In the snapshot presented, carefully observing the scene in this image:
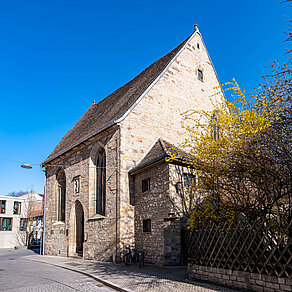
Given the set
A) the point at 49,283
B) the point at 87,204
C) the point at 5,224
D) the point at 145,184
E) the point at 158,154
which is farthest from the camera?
the point at 5,224

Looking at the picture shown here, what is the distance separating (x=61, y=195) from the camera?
21.6 meters

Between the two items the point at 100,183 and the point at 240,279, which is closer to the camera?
the point at 240,279

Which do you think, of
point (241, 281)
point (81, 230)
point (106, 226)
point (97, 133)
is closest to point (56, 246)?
point (81, 230)

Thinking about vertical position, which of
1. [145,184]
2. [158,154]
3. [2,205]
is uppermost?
[2,205]

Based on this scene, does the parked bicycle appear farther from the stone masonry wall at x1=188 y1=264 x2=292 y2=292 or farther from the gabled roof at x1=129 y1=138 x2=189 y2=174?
the stone masonry wall at x1=188 y1=264 x2=292 y2=292

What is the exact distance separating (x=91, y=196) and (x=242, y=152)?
10.9m

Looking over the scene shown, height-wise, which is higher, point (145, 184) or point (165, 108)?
point (165, 108)

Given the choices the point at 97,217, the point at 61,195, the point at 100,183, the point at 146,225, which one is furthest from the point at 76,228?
the point at 146,225

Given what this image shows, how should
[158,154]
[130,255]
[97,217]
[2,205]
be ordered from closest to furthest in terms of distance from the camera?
[130,255], [158,154], [97,217], [2,205]

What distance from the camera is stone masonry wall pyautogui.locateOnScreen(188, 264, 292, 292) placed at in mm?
6545

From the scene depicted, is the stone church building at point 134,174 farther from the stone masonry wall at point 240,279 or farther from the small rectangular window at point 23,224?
the small rectangular window at point 23,224

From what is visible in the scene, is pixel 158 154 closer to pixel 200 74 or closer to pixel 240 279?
pixel 240 279

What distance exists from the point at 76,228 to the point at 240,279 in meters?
13.1

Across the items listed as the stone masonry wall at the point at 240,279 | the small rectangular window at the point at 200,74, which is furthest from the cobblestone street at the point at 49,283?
the small rectangular window at the point at 200,74
